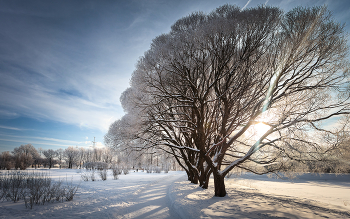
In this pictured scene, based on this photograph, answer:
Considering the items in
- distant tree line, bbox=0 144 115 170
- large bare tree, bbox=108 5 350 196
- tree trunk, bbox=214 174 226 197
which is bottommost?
distant tree line, bbox=0 144 115 170

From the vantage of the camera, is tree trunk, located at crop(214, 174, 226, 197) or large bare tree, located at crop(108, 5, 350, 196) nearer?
large bare tree, located at crop(108, 5, 350, 196)

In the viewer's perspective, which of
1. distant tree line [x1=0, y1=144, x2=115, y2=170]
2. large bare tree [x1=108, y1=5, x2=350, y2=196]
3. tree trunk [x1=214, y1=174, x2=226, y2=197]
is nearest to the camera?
large bare tree [x1=108, y1=5, x2=350, y2=196]

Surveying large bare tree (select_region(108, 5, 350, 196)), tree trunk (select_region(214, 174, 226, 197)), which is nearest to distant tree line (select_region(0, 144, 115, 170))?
tree trunk (select_region(214, 174, 226, 197))

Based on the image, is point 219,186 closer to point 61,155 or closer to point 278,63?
point 278,63

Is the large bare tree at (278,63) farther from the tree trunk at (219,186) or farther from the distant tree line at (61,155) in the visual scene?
the distant tree line at (61,155)

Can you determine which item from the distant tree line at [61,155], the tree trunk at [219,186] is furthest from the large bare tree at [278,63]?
the distant tree line at [61,155]

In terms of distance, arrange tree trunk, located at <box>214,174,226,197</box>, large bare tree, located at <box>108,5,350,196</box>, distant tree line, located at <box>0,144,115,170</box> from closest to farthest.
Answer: large bare tree, located at <box>108,5,350,196</box> → tree trunk, located at <box>214,174,226,197</box> → distant tree line, located at <box>0,144,115,170</box>

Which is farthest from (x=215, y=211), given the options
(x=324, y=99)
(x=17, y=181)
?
(x=17, y=181)

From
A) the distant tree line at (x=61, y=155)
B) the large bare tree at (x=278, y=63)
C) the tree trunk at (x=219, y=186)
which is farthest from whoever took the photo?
the distant tree line at (x=61, y=155)

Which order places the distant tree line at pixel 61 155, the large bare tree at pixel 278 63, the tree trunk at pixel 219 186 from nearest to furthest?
the large bare tree at pixel 278 63
the tree trunk at pixel 219 186
the distant tree line at pixel 61 155

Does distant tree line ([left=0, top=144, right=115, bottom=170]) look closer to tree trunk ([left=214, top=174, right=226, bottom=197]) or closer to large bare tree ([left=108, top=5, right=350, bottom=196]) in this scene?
tree trunk ([left=214, top=174, right=226, bottom=197])

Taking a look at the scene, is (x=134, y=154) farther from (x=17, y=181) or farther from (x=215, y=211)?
(x=215, y=211)

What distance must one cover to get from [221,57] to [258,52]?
1730mm

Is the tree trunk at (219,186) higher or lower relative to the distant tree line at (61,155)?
higher
